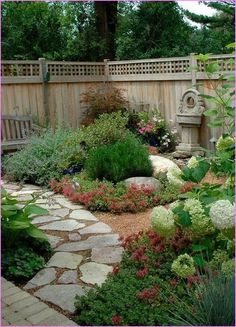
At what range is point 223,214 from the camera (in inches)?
101

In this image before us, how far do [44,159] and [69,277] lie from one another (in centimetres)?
374

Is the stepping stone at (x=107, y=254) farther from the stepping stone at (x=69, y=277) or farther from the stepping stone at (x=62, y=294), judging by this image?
the stepping stone at (x=62, y=294)

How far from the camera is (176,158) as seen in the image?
28.0 feet

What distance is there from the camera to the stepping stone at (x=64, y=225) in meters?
4.62

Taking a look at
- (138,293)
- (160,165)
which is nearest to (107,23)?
(160,165)

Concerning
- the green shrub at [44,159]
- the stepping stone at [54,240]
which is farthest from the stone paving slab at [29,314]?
the green shrub at [44,159]

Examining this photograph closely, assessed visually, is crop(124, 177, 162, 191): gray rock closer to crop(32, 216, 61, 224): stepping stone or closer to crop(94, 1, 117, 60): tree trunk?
crop(32, 216, 61, 224): stepping stone

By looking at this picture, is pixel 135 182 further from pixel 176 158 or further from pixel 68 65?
pixel 68 65

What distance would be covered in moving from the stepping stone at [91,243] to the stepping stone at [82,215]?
0.63 m

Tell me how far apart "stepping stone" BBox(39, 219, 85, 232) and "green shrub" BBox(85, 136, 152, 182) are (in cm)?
144

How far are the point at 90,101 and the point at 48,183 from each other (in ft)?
11.8

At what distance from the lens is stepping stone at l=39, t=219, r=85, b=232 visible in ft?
15.2

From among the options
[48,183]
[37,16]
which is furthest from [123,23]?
[48,183]

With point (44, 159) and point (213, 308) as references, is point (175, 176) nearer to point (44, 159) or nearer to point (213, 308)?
point (213, 308)
